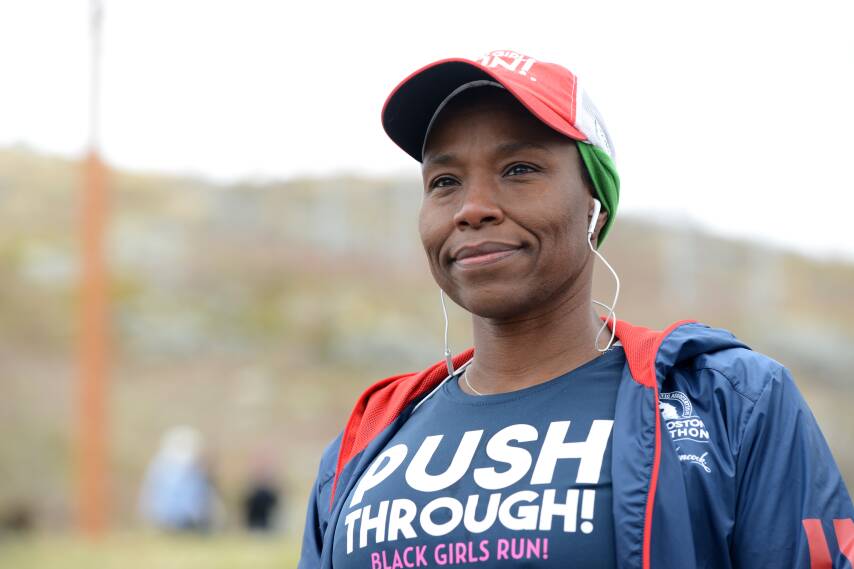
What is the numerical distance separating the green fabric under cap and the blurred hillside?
16.0 metres

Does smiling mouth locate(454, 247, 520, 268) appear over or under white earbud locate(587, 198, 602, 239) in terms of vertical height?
under

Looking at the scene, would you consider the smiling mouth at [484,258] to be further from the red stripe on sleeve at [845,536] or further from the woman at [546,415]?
the red stripe on sleeve at [845,536]

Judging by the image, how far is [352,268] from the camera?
122ft

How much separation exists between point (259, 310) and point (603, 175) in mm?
31118

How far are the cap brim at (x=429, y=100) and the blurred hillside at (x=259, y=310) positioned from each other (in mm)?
15894

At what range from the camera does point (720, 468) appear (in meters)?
2.15

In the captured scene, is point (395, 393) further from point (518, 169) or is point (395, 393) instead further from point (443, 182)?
point (518, 169)

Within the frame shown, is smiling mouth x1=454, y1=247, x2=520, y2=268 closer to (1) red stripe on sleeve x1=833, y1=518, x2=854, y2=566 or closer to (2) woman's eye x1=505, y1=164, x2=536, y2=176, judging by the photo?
(2) woman's eye x1=505, y1=164, x2=536, y2=176

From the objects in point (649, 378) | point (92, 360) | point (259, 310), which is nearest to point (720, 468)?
point (649, 378)

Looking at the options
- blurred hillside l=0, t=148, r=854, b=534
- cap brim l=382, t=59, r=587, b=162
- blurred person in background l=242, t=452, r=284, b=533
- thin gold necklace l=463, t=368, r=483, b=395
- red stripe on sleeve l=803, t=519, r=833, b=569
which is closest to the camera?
red stripe on sleeve l=803, t=519, r=833, b=569


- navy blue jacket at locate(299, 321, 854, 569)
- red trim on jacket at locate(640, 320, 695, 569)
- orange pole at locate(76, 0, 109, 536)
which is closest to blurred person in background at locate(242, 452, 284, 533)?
orange pole at locate(76, 0, 109, 536)

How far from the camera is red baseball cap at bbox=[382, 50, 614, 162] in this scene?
2.42 m

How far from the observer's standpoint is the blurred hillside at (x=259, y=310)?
2420 cm

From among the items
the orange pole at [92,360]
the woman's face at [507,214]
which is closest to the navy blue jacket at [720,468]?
the woman's face at [507,214]
